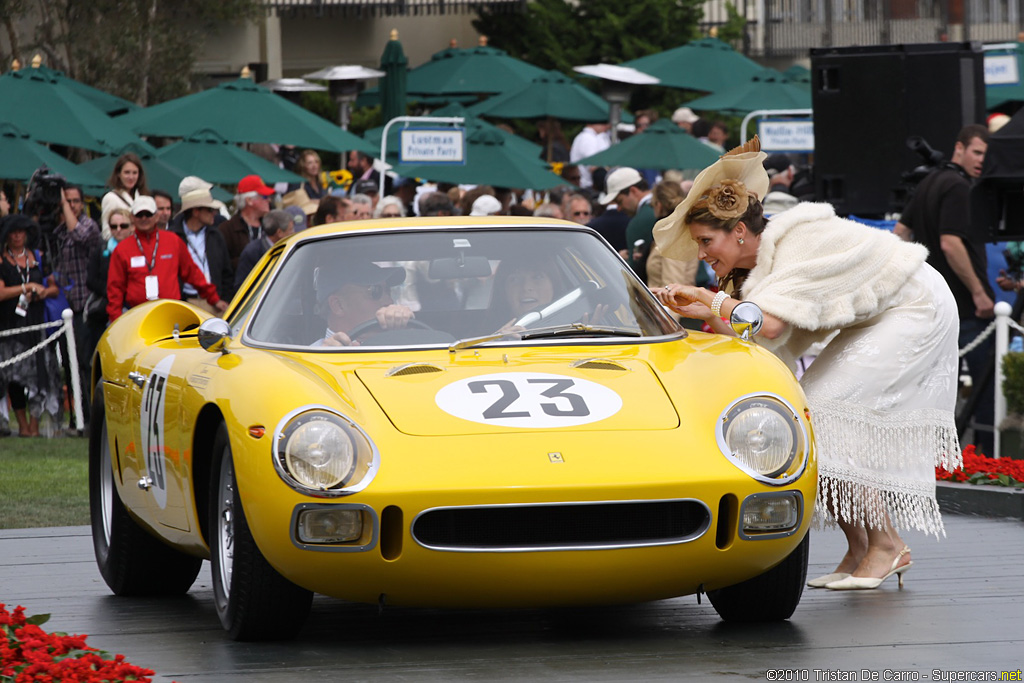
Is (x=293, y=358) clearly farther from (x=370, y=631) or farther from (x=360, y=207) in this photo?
(x=360, y=207)

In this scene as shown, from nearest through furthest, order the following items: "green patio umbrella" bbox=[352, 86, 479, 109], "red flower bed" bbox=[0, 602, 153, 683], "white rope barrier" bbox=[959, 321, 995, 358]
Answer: "red flower bed" bbox=[0, 602, 153, 683], "white rope barrier" bbox=[959, 321, 995, 358], "green patio umbrella" bbox=[352, 86, 479, 109]

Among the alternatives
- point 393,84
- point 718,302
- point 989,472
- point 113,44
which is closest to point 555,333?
point 718,302

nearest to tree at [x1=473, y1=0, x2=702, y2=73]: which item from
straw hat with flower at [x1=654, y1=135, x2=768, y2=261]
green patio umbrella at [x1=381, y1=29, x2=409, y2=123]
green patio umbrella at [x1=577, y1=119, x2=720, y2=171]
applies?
green patio umbrella at [x1=381, y1=29, x2=409, y2=123]

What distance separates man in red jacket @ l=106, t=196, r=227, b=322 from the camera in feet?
44.9

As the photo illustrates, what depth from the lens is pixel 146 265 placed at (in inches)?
540

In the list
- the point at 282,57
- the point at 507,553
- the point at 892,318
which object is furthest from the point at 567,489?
the point at 282,57

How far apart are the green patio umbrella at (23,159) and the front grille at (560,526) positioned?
1149 centimetres

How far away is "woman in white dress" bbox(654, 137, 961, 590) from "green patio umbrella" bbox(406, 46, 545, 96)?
64.7 ft

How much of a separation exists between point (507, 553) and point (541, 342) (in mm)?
1069

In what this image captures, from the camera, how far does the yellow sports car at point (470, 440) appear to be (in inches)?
224

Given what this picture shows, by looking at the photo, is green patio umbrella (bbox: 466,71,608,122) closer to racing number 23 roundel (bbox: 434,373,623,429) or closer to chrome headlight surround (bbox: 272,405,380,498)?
racing number 23 roundel (bbox: 434,373,623,429)

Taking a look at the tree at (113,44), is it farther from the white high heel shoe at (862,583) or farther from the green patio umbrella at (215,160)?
the white high heel shoe at (862,583)

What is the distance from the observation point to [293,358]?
20.9ft

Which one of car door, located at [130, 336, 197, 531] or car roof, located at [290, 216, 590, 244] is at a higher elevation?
car roof, located at [290, 216, 590, 244]
